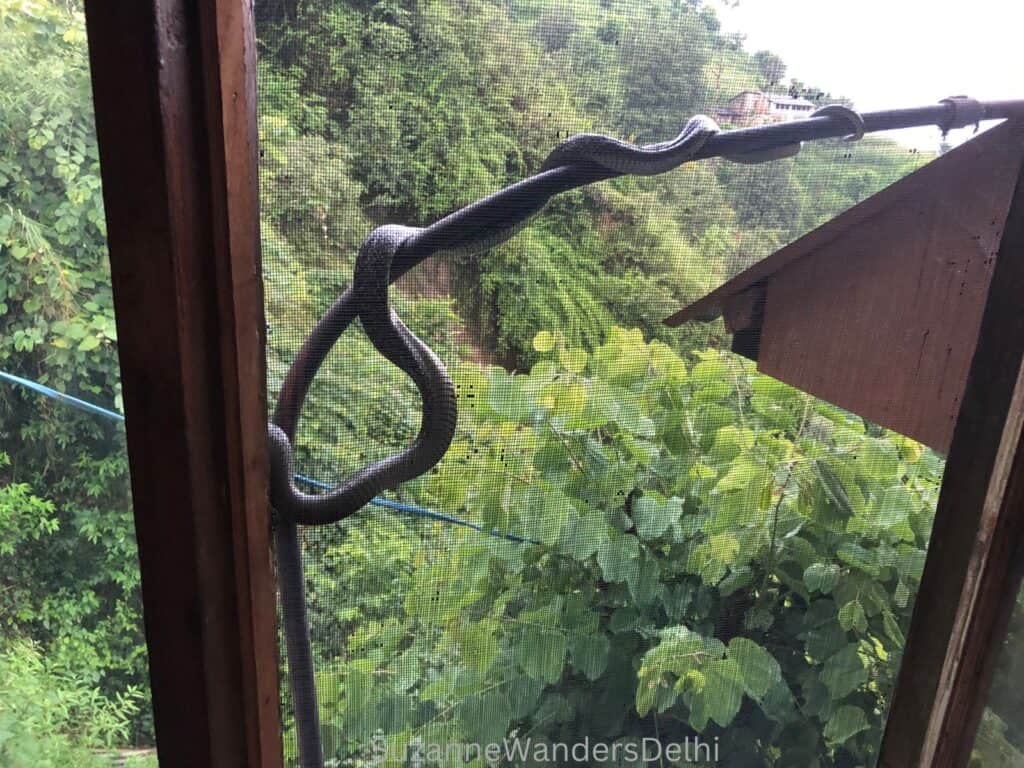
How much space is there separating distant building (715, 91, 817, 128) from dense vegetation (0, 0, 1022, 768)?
2 centimetres

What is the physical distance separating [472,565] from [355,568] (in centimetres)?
11

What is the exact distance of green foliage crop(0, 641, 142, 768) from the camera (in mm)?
589

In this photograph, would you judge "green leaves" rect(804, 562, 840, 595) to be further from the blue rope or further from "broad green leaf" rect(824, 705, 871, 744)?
the blue rope

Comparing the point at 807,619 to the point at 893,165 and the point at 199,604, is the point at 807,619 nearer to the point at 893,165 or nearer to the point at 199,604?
the point at 893,165

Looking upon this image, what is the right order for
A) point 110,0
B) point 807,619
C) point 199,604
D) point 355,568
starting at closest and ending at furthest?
point 110,0
point 199,604
point 355,568
point 807,619

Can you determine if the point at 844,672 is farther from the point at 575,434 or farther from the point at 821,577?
the point at 575,434

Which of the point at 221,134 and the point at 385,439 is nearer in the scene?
the point at 221,134

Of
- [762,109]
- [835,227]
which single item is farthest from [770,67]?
[835,227]

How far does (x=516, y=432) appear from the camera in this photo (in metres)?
0.60

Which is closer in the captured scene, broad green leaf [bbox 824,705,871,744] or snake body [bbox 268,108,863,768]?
snake body [bbox 268,108,863,768]

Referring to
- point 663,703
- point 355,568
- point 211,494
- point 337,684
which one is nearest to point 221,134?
point 211,494

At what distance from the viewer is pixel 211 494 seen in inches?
19.1

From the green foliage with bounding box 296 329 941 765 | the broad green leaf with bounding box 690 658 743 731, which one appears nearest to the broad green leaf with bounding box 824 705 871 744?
the green foliage with bounding box 296 329 941 765

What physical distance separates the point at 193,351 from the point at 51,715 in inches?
16.6
